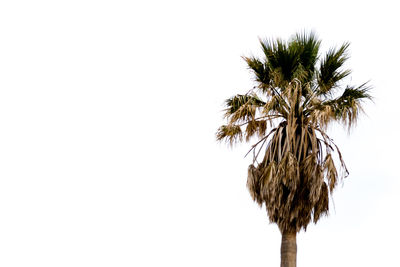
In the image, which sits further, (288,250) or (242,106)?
(242,106)

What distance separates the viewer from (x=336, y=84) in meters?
16.7

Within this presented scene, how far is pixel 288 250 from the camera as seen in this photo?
49.5ft

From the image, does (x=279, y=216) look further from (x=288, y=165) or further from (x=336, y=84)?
(x=336, y=84)

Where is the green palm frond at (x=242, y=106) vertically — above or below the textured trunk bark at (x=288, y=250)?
above

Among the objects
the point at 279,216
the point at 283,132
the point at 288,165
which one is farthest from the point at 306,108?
the point at 279,216

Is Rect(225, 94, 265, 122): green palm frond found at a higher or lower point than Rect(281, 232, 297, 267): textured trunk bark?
higher

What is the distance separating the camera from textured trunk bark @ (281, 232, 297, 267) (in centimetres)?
1504

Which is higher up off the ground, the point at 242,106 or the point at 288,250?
the point at 242,106

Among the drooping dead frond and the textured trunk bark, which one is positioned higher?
the drooping dead frond

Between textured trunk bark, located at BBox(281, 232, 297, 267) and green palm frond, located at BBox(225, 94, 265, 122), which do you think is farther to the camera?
green palm frond, located at BBox(225, 94, 265, 122)

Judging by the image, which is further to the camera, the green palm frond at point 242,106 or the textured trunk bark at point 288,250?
the green palm frond at point 242,106

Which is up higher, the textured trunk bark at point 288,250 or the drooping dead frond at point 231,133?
the drooping dead frond at point 231,133

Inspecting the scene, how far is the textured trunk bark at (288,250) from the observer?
15.0 meters

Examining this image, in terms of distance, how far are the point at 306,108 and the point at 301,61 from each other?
1.30 meters
